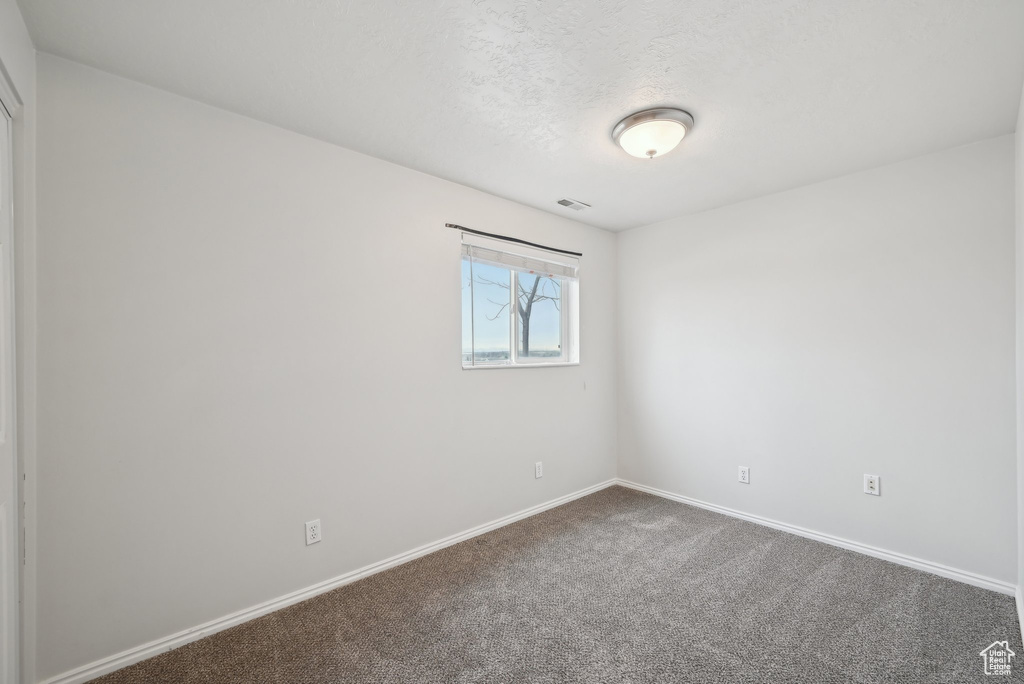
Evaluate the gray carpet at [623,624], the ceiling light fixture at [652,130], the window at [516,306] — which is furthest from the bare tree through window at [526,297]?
the gray carpet at [623,624]

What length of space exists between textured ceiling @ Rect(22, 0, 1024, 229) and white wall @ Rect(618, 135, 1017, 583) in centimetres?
43

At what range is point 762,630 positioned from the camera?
6.48 ft

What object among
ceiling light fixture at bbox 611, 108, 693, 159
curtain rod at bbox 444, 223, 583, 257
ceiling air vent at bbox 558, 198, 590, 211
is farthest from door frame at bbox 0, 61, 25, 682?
ceiling air vent at bbox 558, 198, 590, 211

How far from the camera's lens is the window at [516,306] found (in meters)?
3.08

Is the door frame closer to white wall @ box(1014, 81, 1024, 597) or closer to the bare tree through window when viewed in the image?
the bare tree through window

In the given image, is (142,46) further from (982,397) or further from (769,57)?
(982,397)

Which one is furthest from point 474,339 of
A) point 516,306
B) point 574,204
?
point 574,204

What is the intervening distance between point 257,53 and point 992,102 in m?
3.21

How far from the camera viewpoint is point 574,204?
11.1 ft

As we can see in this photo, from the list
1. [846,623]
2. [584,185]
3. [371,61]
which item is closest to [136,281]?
[371,61]

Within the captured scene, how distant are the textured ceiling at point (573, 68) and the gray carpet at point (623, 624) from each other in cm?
239

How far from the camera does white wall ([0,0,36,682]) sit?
1510 millimetres
